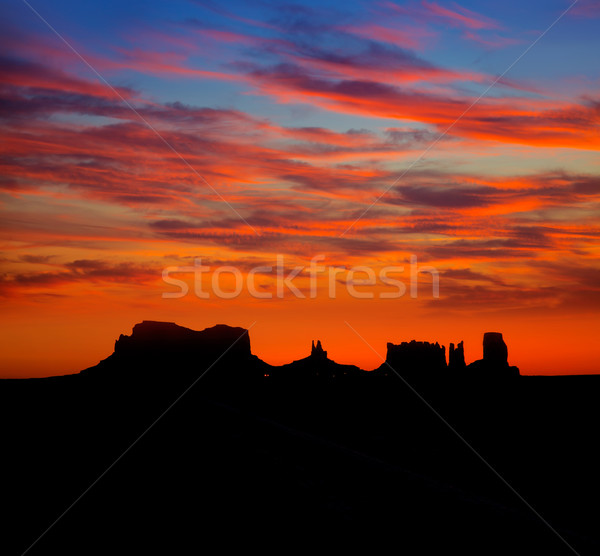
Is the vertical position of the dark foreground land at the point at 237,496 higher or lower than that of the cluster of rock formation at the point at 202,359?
lower

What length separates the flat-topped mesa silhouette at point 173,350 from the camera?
561ft

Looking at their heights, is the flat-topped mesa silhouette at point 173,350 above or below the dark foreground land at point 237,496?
above

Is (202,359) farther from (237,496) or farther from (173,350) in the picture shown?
(237,496)

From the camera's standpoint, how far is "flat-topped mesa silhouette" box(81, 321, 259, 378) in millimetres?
171125

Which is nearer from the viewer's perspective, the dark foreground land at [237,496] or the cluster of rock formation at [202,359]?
the dark foreground land at [237,496]

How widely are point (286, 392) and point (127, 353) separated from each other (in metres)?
66.6

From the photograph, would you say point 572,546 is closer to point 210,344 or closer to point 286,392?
point 286,392

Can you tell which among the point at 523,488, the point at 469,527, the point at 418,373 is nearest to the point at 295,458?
the point at 469,527

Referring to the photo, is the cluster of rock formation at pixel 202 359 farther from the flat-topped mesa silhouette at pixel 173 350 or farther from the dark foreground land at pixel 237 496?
the dark foreground land at pixel 237 496

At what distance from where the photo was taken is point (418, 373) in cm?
19525

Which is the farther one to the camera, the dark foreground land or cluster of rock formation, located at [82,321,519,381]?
cluster of rock formation, located at [82,321,519,381]

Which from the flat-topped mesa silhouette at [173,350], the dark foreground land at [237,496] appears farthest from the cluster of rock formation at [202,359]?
the dark foreground land at [237,496]

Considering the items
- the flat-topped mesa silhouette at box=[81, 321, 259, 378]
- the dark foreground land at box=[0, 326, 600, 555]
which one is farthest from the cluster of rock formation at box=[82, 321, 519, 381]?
the dark foreground land at box=[0, 326, 600, 555]

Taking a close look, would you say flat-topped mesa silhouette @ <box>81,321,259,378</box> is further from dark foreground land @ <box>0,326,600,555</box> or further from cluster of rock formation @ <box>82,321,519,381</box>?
dark foreground land @ <box>0,326,600,555</box>
